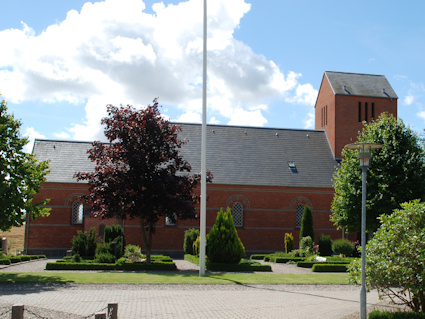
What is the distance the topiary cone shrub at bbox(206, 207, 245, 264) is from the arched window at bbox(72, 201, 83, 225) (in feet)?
49.1

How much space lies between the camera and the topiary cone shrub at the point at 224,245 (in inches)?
902

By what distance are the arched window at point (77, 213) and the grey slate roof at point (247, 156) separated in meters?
1.85

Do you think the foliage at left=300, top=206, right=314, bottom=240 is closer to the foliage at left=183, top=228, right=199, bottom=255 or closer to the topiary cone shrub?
the foliage at left=183, top=228, right=199, bottom=255

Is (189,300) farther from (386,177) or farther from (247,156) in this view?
(247,156)

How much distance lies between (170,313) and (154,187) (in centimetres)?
1127

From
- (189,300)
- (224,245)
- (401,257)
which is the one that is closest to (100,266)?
(224,245)

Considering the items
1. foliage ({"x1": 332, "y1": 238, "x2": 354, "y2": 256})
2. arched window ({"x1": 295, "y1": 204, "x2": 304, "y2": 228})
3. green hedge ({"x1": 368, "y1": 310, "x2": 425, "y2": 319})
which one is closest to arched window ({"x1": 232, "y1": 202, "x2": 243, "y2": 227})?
arched window ({"x1": 295, "y1": 204, "x2": 304, "y2": 228})

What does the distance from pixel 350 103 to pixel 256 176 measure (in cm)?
1102

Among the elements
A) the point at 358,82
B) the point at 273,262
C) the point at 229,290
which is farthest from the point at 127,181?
the point at 358,82

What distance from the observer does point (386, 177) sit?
24672 mm

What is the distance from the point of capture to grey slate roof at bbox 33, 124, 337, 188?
35.8 m

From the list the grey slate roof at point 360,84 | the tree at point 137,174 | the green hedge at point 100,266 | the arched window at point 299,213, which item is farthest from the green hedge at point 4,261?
the grey slate roof at point 360,84

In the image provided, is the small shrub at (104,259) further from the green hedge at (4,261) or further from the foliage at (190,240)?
the foliage at (190,240)

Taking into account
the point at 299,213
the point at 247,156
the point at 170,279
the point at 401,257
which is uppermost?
the point at 247,156
